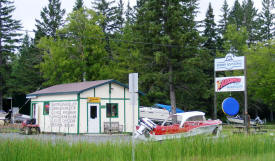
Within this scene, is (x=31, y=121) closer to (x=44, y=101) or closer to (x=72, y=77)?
(x=44, y=101)

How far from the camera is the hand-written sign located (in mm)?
27562

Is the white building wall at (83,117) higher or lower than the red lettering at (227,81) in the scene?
lower

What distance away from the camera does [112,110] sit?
95.8 feet

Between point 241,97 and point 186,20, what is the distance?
17.0 meters

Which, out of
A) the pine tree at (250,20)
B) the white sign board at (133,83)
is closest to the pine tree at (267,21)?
the pine tree at (250,20)

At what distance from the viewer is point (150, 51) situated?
3928 cm

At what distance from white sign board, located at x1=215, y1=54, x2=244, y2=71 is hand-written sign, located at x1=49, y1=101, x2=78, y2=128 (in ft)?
33.9

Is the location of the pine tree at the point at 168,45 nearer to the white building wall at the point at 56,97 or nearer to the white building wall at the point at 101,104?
the white building wall at the point at 101,104

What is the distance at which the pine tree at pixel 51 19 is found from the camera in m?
61.6

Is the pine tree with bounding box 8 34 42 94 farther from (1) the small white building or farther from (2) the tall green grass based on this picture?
(2) the tall green grass

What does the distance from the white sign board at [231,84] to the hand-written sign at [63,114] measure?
10.1 metres

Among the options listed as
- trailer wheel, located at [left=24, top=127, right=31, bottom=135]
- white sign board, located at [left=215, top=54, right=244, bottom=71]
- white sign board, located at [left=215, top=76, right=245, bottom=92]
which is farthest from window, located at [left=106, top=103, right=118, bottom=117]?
white sign board, located at [left=215, top=54, right=244, bottom=71]

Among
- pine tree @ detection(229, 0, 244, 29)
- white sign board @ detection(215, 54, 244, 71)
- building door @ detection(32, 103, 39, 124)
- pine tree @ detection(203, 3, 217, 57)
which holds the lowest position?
building door @ detection(32, 103, 39, 124)

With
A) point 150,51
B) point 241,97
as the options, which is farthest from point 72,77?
point 241,97
